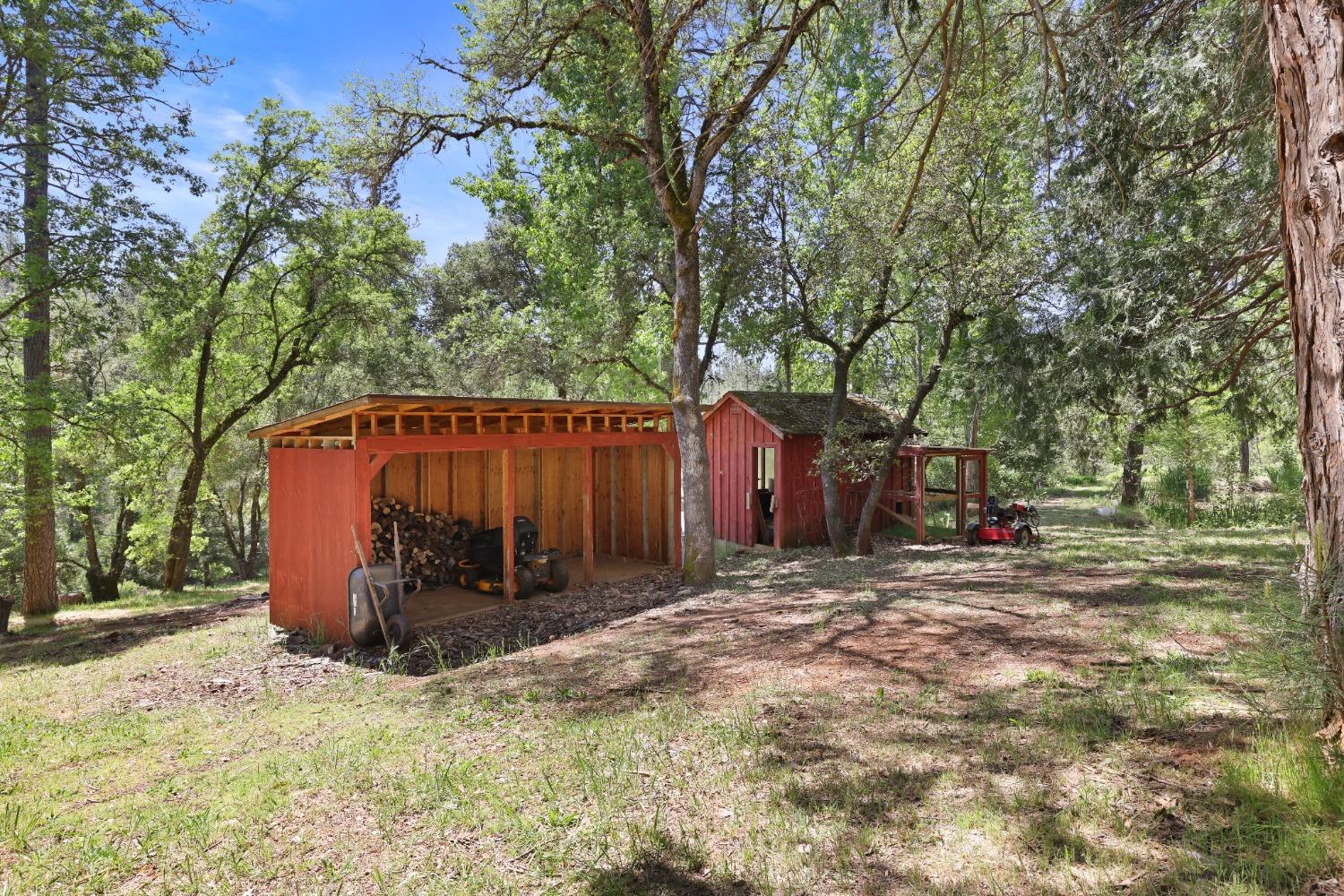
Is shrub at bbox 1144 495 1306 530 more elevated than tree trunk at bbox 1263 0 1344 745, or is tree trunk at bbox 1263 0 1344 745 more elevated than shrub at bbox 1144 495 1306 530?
tree trunk at bbox 1263 0 1344 745

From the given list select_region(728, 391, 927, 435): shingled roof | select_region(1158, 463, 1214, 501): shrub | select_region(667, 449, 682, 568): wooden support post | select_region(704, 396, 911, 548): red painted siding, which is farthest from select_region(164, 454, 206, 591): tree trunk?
select_region(1158, 463, 1214, 501): shrub

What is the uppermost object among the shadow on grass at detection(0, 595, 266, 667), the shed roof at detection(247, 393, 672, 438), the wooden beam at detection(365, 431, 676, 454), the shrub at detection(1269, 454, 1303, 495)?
the shed roof at detection(247, 393, 672, 438)

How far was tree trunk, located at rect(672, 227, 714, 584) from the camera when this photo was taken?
1014cm

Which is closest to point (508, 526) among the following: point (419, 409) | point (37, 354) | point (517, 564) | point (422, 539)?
point (517, 564)

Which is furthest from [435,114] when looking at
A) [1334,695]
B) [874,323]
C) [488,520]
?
[1334,695]

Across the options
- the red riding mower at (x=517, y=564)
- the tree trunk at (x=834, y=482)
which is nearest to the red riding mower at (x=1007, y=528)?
the tree trunk at (x=834, y=482)

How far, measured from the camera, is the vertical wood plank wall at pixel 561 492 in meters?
11.2

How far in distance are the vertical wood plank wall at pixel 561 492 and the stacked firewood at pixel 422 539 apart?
252 millimetres

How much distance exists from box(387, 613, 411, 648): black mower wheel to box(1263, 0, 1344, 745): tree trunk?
7389mm

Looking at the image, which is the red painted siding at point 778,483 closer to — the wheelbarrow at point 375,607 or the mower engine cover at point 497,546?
the mower engine cover at point 497,546

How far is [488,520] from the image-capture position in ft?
38.4

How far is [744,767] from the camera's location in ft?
11.1

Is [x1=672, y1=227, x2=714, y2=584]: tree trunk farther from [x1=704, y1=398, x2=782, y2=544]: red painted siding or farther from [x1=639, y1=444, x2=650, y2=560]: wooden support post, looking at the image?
[x1=704, y1=398, x2=782, y2=544]: red painted siding

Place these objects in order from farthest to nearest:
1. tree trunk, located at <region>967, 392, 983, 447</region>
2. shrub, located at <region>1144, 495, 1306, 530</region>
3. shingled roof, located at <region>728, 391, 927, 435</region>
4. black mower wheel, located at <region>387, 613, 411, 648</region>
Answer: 1. tree trunk, located at <region>967, 392, 983, 447</region>
2. shrub, located at <region>1144, 495, 1306, 530</region>
3. shingled roof, located at <region>728, 391, 927, 435</region>
4. black mower wheel, located at <region>387, 613, 411, 648</region>
